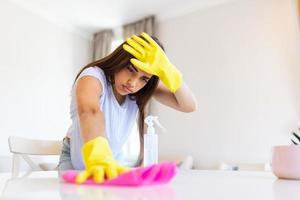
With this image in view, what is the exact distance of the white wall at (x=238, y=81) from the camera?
2660 mm

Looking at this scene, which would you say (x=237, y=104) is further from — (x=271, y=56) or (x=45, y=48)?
(x=45, y=48)

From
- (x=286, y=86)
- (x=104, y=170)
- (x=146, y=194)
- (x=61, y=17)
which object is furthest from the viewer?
(x=61, y=17)

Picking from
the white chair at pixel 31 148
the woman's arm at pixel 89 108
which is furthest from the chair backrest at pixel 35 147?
the woman's arm at pixel 89 108

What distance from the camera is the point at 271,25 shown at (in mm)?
2830

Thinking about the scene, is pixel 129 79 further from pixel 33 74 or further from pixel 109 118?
pixel 33 74

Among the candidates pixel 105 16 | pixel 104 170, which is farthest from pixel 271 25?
pixel 104 170

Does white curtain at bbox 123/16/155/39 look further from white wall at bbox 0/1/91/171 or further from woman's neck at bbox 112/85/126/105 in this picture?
woman's neck at bbox 112/85/126/105

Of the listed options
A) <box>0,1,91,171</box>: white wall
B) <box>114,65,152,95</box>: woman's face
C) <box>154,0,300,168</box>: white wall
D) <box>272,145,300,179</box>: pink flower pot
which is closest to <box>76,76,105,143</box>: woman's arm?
<box>114,65,152,95</box>: woman's face

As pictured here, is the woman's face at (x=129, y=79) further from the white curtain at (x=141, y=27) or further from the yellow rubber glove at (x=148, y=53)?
the white curtain at (x=141, y=27)

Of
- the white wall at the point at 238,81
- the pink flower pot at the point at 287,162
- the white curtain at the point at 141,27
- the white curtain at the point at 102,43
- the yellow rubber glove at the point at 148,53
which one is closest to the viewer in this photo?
the pink flower pot at the point at 287,162

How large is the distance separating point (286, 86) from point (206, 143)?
87cm

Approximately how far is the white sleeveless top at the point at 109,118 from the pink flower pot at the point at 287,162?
47 centimetres

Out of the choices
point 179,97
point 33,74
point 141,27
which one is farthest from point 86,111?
point 141,27

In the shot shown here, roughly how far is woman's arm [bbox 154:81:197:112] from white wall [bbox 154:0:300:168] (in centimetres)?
174
